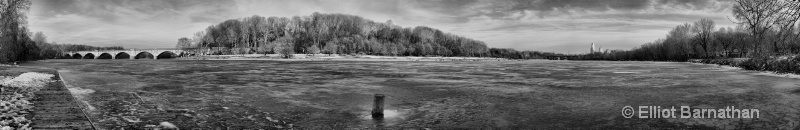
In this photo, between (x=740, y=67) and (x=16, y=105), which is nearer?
(x=16, y=105)

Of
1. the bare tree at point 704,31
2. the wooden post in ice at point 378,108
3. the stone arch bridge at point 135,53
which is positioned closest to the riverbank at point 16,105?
the wooden post in ice at point 378,108

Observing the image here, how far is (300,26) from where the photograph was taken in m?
172

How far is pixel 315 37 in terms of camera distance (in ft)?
528

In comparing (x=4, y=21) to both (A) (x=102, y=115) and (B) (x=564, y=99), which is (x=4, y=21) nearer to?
(A) (x=102, y=115)

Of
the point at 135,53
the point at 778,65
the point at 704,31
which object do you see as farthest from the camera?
the point at 135,53

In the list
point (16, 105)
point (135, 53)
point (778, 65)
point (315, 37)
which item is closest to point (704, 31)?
point (778, 65)

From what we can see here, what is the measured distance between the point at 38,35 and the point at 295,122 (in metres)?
146

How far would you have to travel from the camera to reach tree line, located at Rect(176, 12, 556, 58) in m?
154

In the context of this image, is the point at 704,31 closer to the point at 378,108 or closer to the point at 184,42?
the point at 378,108

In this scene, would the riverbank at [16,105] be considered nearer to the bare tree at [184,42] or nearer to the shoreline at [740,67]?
the shoreline at [740,67]

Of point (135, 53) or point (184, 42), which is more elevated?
point (184, 42)

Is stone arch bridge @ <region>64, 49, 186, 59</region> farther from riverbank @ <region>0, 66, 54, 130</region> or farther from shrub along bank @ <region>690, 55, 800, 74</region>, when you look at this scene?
shrub along bank @ <region>690, 55, 800, 74</region>

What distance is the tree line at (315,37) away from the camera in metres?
154

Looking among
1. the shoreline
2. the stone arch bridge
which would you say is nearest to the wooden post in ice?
the shoreline
